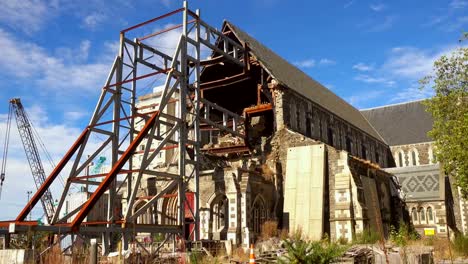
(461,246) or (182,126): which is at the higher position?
(182,126)

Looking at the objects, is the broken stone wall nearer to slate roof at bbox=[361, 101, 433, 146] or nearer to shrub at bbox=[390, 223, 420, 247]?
slate roof at bbox=[361, 101, 433, 146]

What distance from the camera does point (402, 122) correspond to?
51.4m

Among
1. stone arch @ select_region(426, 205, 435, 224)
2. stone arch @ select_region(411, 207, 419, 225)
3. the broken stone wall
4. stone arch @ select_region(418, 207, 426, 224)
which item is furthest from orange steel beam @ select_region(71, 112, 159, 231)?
stone arch @ select_region(426, 205, 435, 224)

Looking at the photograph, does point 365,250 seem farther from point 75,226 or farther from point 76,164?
point 76,164

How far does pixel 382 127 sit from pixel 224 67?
88.3 ft

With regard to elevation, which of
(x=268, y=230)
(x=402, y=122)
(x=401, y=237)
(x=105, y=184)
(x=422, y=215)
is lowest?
(x=401, y=237)

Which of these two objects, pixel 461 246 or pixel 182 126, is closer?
pixel 461 246

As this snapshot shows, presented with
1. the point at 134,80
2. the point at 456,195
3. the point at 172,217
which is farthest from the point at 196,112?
the point at 456,195

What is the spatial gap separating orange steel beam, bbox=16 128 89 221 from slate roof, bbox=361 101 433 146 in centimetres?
3822

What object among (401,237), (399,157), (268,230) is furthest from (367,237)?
(399,157)

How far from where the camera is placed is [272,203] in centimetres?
2500

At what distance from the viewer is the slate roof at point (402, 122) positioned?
49.1 m

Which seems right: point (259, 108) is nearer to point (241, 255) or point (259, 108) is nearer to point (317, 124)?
point (317, 124)

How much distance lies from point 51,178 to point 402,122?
42.2 m
